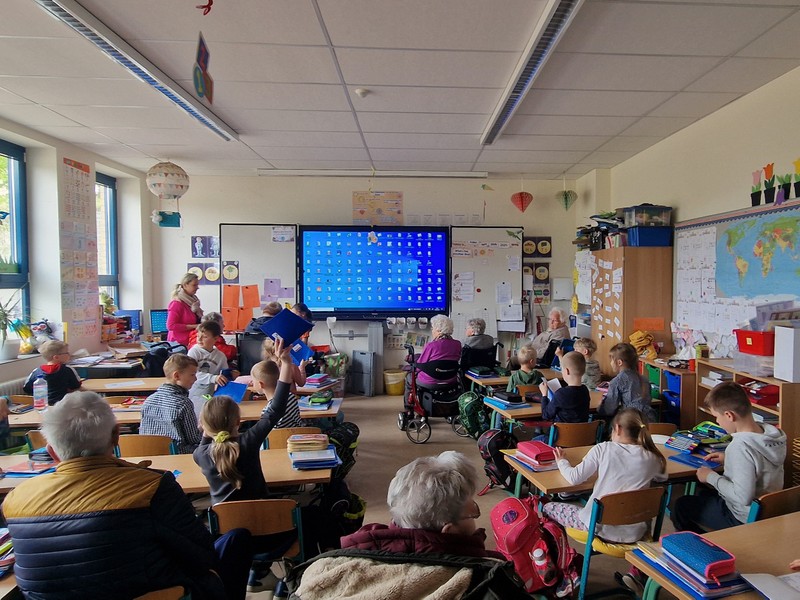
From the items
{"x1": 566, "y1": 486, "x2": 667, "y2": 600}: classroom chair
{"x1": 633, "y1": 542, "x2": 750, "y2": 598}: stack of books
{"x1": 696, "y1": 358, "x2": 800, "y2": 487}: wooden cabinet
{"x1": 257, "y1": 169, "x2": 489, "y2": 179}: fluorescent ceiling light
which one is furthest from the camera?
{"x1": 257, "y1": 169, "x2": 489, "y2": 179}: fluorescent ceiling light

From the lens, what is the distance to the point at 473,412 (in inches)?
172

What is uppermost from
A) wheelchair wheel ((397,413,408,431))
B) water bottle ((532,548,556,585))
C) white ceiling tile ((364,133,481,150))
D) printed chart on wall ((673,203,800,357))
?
white ceiling tile ((364,133,481,150))

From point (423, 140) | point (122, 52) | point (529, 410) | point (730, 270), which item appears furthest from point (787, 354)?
point (122, 52)

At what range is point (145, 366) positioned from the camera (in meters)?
4.86

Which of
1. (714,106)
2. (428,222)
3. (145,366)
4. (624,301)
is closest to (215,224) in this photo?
(145,366)

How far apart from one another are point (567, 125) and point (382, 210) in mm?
2891

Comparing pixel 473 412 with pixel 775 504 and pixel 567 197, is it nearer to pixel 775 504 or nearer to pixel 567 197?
pixel 775 504

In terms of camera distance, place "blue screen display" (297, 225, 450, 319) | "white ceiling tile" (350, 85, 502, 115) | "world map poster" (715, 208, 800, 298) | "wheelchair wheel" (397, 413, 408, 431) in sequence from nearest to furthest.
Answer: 1. "world map poster" (715, 208, 800, 298)
2. "white ceiling tile" (350, 85, 502, 115)
3. "wheelchair wheel" (397, 413, 408, 431)
4. "blue screen display" (297, 225, 450, 319)

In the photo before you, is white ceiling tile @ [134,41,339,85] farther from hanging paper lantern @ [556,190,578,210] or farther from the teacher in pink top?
hanging paper lantern @ [556,190,578,210]

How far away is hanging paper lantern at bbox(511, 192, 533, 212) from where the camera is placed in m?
6.08

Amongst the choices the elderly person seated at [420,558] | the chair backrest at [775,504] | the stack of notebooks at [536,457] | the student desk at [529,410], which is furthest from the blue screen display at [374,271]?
the elderly person seated at [420,558]

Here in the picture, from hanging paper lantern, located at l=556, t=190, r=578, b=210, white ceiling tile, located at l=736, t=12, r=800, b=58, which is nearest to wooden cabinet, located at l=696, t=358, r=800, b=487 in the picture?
white ceiling tile, located at l=736, t=12, r=800, b=58

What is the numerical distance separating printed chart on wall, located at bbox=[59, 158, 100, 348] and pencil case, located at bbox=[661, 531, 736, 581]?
5343 millimetres

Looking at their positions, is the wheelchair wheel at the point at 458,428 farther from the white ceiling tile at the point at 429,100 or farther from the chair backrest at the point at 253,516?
A: the chair backrest at the point at 253,516
